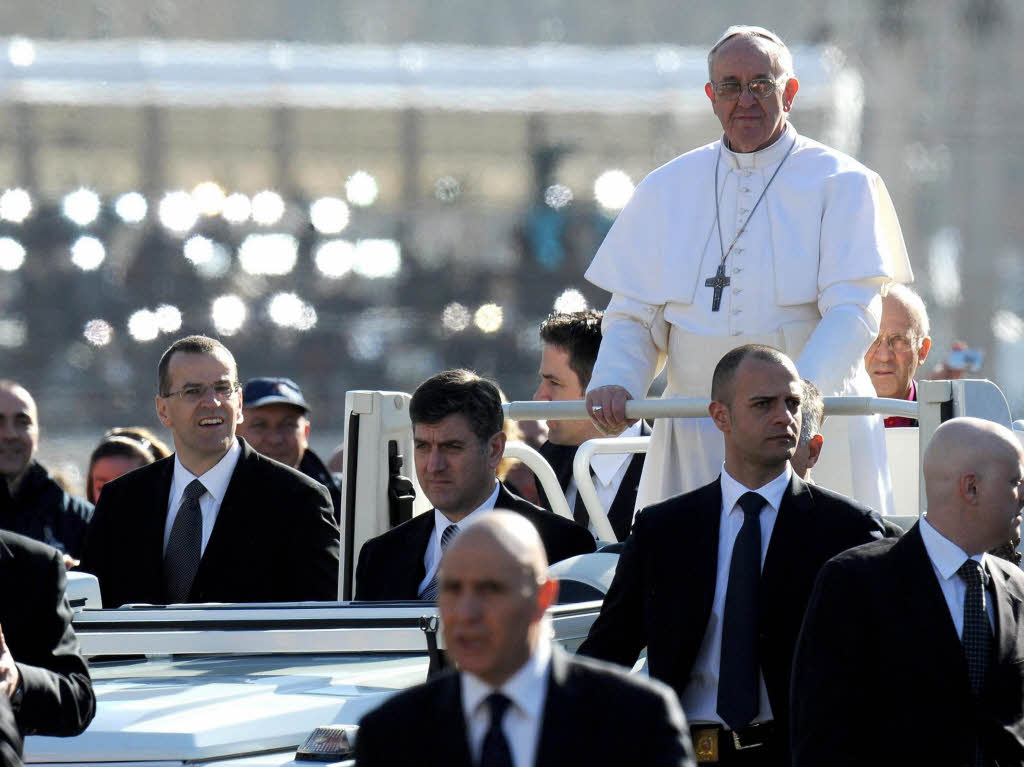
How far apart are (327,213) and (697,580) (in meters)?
14.6

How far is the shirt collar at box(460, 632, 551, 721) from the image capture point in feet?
7.64

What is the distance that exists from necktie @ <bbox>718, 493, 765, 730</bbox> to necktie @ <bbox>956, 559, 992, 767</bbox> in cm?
43

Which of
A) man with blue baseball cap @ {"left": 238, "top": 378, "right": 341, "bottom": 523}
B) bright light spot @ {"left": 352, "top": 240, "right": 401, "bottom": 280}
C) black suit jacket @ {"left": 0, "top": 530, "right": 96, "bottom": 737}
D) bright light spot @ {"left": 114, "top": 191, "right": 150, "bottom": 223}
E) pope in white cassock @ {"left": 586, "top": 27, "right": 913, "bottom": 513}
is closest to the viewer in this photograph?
black suit jacket @ {"left": 0, "top": 530, "right": 96, "bottom": 737}

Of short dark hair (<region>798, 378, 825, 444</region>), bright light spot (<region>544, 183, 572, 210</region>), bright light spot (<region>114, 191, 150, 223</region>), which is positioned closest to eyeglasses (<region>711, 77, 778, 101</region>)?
short dark hair (<region>798, 378, 825, 444</region>)

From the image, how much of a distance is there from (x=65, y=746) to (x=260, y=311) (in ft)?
47.4

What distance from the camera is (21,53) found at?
18.0 m

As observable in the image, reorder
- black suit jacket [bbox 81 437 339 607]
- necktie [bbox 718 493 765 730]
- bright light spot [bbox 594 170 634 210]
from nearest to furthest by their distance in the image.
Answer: necktie [bbox 718 493 765 730]
black suit jacket [bbox 81 437 339 607]
bright light spot [bbox 594 170 634 210]

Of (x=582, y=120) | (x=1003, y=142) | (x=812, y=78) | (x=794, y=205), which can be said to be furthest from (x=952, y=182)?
(x=794, y=205)

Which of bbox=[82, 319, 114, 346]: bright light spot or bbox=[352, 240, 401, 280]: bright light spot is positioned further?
bbox=[352, 240, 401, 280]: bright light spot

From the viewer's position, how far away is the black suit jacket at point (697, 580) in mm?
3543

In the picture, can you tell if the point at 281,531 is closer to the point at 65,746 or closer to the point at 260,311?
the point at 65,746

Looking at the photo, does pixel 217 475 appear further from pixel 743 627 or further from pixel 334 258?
pixel 334 258

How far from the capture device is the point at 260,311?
17875 mm

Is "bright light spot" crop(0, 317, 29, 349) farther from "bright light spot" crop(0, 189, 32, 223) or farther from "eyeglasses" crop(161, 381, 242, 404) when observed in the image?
"eyeglasses" crop(161, 381, 242, 404)
